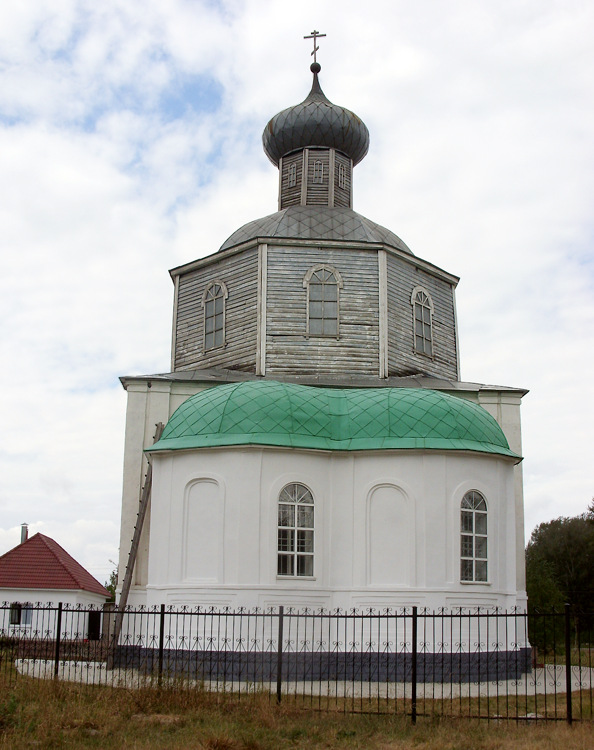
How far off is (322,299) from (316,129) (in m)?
6.13

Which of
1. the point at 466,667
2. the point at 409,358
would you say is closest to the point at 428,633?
the point at 466,667

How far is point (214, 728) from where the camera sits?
31.7ft

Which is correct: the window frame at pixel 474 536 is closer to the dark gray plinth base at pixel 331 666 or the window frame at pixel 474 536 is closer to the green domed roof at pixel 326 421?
the green domed roof at pixel 326 421

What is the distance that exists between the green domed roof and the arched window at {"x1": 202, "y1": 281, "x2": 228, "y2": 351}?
478 cm

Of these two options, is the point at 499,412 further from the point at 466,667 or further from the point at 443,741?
the point at 443,741

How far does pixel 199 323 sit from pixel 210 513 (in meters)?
7.50

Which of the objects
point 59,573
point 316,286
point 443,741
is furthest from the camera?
point 59,573

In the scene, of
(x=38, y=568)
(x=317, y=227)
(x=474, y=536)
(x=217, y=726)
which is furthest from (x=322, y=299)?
(x=217, y=726)

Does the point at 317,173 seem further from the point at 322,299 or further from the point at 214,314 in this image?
the point at 214,314

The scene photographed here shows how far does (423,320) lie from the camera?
864 inches

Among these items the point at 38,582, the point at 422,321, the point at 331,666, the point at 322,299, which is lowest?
the point at 331,666

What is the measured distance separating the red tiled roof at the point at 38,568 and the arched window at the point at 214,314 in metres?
8.46

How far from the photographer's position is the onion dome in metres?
24.6

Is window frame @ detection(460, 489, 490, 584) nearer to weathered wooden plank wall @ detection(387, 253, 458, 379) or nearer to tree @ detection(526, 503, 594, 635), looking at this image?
weathered wooden plank wall @ detection(387, 253, 458, 379)
